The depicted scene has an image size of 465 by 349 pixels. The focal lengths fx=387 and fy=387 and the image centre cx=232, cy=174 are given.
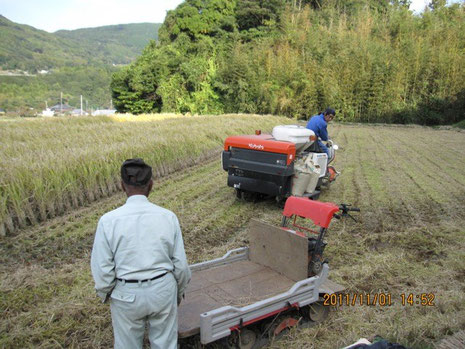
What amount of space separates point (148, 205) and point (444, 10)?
1323 inches

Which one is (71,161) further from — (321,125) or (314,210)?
(314,210)

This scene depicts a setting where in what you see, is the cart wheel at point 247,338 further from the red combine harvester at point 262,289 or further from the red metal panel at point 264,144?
the red metal panel at point 264,144

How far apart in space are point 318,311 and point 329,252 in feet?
4.90

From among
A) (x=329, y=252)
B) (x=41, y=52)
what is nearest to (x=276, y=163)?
(x=329, y=252)

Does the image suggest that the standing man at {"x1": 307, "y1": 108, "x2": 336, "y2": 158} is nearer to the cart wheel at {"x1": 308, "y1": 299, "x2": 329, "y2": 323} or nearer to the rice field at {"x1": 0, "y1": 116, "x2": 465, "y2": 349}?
the rice field at {"x1": 0, "y1": 116, "x2": 465, "y2": 349}

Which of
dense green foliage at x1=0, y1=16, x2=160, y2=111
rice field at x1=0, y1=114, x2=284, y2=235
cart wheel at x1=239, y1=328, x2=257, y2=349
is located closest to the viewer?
cart wheel at x1=239, y1=328, x2=257, y2=349

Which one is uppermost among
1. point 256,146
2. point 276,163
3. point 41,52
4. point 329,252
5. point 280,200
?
point 41,52

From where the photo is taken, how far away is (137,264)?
7.05 ft

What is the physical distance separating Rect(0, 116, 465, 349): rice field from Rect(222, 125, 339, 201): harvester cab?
0.48 m

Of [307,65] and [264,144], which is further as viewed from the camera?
[307,65]

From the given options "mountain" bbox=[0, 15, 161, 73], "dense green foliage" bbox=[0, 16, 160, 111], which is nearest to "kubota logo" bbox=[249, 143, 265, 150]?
"dense green foliage" bbox=[0, 16, 160, 111]

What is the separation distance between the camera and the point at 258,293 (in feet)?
10.8

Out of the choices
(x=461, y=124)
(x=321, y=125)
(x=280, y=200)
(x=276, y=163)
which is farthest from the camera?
(x=461, y=124)

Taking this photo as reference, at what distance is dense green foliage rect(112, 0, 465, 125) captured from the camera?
22219 millimetres
